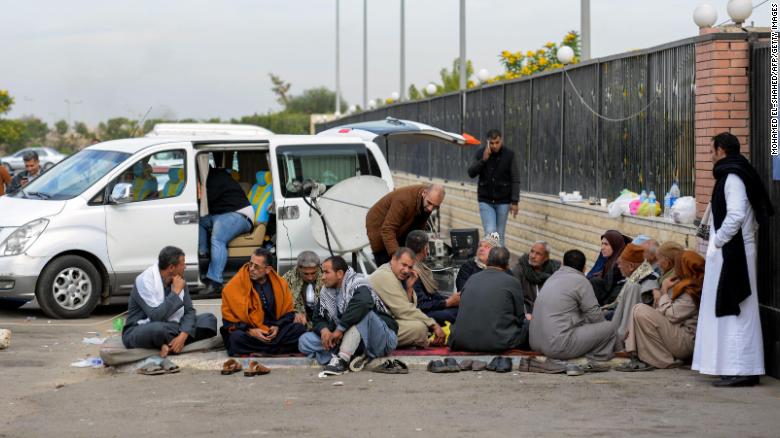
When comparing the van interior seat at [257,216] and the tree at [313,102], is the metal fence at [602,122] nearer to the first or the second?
the van interior seat at [257,216]

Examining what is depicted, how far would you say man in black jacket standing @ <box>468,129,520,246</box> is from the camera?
16.5 meters

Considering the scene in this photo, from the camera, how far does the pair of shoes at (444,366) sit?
1035 cm

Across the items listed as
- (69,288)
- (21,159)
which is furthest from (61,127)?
(69,288)

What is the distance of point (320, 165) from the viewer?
48.3 feet

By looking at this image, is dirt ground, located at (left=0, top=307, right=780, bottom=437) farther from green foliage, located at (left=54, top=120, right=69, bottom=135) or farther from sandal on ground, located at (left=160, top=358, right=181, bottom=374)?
green foliage, located at (left=54, top=120, right=69, bottom=135)

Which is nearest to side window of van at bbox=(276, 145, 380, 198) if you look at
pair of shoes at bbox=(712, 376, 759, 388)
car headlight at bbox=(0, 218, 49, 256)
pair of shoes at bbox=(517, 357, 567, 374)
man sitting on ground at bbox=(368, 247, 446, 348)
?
car headlight at bbox=(0, 218, 49, 256)

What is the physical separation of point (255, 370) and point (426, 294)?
220 centimetres

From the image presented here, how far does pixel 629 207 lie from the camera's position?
14469 millimetres

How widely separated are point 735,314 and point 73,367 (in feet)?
18.3

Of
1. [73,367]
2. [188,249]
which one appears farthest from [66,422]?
[188,249]

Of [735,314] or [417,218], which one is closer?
[735,314]

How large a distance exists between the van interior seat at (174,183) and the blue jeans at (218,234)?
0.47m

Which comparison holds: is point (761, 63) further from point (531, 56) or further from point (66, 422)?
point (531, 56)

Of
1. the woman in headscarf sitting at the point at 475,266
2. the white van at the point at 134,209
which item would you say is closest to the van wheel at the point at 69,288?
the white van at the point at 134,209
